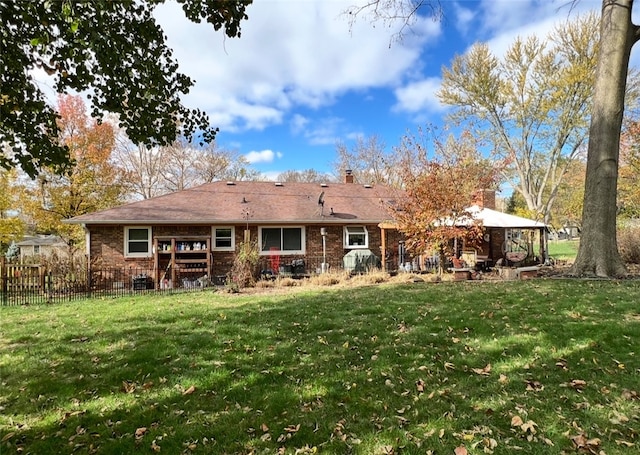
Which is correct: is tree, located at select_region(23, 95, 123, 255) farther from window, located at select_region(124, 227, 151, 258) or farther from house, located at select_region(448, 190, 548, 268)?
house, located at select_region(448, 190, 548, 268)

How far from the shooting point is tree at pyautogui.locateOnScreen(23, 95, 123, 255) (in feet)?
68.7

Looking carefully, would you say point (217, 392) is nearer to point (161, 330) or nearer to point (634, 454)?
point (161, 330)

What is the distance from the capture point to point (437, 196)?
1273 centimetres

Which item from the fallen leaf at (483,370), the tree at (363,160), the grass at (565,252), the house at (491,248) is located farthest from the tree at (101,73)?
the tree at (363,160)

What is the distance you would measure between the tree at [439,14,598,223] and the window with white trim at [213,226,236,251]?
17526mm

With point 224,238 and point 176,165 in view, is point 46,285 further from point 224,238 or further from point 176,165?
point 176,165

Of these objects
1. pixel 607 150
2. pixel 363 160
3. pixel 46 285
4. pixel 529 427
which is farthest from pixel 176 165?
pixel 529 427

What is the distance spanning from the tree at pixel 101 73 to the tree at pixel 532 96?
2182 centimetres

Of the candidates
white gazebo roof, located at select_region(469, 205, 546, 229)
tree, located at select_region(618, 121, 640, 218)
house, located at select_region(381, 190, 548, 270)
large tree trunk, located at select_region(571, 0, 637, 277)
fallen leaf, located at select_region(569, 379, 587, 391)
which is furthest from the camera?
tree, located at select_region(618, 121, 640, 218)

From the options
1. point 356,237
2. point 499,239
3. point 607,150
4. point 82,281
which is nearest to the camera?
point 607,150

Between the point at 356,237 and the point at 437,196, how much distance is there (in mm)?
6060

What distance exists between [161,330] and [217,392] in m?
2.77

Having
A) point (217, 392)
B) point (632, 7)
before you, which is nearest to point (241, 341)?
point (217, 392)

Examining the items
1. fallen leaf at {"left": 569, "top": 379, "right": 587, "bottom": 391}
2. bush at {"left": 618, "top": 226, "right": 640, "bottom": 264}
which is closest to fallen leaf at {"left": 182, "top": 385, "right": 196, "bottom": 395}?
fallen leaf at {"left": 569, "top": 379, "right": 587, "bottom": 391}
